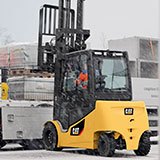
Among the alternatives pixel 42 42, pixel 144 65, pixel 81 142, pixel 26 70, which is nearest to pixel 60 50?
pixel 42 42

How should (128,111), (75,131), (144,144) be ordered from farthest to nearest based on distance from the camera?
(75,131) < (144,144) < (128,111)

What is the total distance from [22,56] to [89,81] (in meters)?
3.14

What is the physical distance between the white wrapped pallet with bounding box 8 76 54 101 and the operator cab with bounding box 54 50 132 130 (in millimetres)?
1430

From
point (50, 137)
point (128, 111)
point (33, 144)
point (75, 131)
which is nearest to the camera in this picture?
point (128, 111)

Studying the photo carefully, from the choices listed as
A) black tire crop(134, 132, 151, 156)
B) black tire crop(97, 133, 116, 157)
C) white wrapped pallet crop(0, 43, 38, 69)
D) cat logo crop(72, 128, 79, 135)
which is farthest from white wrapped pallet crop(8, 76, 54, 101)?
black tire crop(134, 132, 151, 156)

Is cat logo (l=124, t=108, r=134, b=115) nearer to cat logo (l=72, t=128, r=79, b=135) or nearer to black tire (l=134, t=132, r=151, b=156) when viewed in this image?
black tire (l=134, t=132, r=151, b=156)

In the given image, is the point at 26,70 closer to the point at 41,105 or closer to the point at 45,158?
the point at 41,105

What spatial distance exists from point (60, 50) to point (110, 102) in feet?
6.96

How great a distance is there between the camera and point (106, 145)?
34.7 ft

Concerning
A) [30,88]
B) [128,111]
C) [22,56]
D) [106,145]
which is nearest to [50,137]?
[30,88]

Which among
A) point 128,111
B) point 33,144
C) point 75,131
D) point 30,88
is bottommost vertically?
point 33,144

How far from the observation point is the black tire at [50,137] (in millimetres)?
11752

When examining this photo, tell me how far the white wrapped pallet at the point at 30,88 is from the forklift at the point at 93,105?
4.06ft

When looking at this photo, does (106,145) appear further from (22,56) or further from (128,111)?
(22,56)
